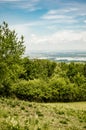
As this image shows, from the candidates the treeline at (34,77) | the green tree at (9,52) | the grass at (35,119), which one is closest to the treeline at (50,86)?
the treeline at (34,77)

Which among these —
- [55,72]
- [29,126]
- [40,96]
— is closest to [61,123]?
[29,126]

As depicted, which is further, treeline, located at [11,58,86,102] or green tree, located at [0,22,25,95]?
treeline, located at [11,58,86,102]

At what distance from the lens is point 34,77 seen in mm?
81375

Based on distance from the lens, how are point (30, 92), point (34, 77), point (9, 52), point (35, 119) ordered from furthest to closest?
point (34, 77) < point (30, 92) < point (9, 52) < point (35, 119)

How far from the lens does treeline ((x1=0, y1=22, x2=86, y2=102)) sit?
48.1 meters

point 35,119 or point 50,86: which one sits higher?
point 35,119

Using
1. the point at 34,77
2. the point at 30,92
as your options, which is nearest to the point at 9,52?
the point at 30,92

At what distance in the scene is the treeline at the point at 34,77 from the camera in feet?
158

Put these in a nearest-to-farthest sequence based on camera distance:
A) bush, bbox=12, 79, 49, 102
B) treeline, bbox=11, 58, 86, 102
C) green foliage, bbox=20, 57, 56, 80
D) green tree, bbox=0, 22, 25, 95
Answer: green tree, bbox=0, 22, 25, 95, bush, bbox=12, 79, 49, 102, treeline, bbox=11, 58, 86, 102, green foliage, bbox=20, 57, 56, 80

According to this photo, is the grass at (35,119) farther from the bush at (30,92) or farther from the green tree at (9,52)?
the bush at (30,92)

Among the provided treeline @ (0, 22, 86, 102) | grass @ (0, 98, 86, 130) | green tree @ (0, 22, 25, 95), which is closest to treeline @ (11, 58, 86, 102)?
treeline @ (0, 22, 86, 102)

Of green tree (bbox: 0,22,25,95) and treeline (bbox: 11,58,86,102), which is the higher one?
green tree (bbox: 0,22,25,95)

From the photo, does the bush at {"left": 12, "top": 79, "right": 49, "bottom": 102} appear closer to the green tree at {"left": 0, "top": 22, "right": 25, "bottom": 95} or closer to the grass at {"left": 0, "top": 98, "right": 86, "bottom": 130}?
the green tree at {"left": 0, "top": 22, "right": 25, "bottom": 95}

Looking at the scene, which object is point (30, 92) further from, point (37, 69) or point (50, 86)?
point (37, 69)
